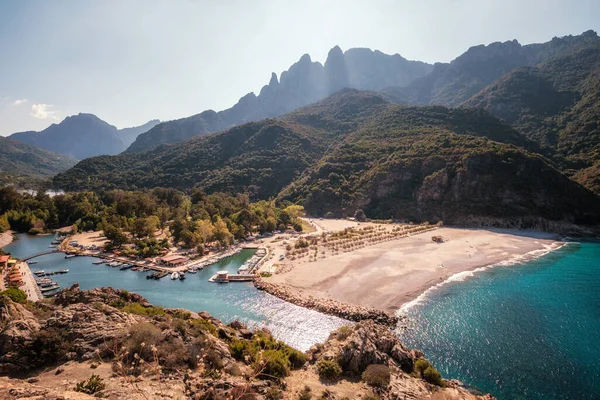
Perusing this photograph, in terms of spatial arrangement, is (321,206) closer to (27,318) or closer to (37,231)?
(37,231)

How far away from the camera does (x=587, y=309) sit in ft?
128

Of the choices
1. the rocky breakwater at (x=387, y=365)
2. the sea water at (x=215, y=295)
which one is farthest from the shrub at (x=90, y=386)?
the sea water at (x=215, y=295)

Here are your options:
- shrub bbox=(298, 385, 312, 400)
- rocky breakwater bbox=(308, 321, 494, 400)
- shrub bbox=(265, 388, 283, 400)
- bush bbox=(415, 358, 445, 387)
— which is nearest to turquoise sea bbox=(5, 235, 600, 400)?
bush bbox=(415, 358, 445, 387)

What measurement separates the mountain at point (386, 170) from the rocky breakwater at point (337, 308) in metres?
68.8

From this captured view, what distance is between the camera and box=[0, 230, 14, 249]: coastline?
7239 centimetres

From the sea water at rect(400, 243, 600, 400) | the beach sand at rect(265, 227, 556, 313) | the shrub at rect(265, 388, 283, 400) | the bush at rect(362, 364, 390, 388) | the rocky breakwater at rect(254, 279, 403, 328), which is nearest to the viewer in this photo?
the shrub at rect(265, 388, 283, 400)

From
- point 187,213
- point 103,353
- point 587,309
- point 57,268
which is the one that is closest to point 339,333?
point 103,353

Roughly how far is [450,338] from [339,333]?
1378cm

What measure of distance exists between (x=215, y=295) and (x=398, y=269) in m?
31.0

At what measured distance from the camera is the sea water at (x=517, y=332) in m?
25.9

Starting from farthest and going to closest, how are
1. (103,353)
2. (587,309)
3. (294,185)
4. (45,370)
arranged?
1. (294,185)
2. (587,309)
3. (103,353)
4. (45,370)

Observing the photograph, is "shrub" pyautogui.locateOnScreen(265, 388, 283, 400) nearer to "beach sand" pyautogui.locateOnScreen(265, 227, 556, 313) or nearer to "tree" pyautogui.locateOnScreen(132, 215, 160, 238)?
"beach sand" pyautogui.locateOnScreen(265, 227, 556, 313)

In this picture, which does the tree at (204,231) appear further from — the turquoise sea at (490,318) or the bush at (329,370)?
the bush at (329,370)

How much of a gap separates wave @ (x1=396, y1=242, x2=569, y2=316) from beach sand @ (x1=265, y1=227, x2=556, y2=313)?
0.64m
